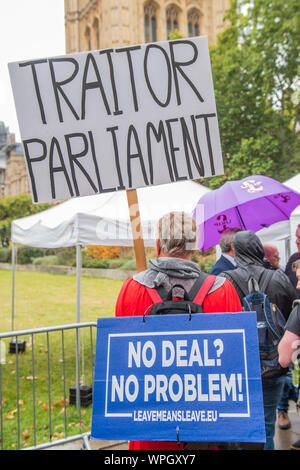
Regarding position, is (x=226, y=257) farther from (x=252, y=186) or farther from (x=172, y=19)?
(x=172, y=19)

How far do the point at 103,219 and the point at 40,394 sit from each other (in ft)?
7.93

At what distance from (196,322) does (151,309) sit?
191 millimetres

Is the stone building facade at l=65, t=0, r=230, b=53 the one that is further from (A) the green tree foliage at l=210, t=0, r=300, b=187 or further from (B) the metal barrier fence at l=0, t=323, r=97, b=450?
(B) the metal barrier fence at l=0, t=323, r=97, b=450

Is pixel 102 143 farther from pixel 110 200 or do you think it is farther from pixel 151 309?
pixel 110 200

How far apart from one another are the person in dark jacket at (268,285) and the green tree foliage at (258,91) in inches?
637

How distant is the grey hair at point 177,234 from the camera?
188 cm

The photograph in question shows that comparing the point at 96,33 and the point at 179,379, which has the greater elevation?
the point at 96,33

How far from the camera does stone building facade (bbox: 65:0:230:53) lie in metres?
40.7

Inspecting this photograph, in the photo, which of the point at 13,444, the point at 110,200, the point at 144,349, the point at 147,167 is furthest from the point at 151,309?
the point at 110,200

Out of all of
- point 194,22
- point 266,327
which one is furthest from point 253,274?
point 194,22

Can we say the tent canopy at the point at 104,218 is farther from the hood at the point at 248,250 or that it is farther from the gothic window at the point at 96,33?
the gothic window at the point at 96,33

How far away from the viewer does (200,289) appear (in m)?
1.79

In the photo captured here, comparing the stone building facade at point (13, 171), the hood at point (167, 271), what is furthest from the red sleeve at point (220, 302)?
the stone building facade at point (13, 171)

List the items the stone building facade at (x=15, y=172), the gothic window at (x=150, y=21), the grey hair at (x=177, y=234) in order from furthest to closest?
1. the stone building facade at (x=15, y=172)
2. the gothic window at (x=150, y=21)
3. the grey hair at (x=177, y=234)
